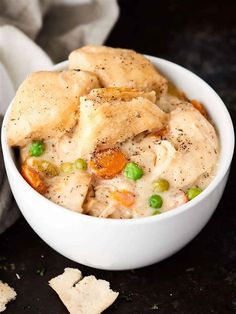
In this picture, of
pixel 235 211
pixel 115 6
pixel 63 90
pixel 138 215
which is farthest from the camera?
pixel 115 6

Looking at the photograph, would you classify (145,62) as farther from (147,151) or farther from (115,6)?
(115,6)

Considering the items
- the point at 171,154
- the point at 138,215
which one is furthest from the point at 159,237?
the point at 171,154

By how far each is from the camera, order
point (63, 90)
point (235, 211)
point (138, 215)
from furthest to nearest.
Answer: point (235, 211) → point (63, 90) → point (138, 215)

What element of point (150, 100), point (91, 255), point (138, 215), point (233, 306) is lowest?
point (233, 306)

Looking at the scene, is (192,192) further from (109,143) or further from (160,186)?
(109,143)

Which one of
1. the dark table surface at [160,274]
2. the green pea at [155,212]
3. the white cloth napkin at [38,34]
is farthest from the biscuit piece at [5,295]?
the green pea at [155,212]

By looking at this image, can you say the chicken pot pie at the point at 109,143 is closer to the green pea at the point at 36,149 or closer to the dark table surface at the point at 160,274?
the green pea at the point at 36,149
